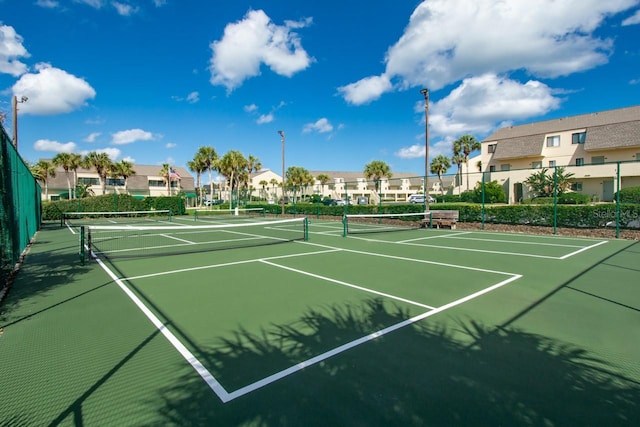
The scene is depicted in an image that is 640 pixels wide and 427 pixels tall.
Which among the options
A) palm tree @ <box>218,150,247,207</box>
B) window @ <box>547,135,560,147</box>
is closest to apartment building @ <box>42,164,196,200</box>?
palm tree @ <box>218,150,247,207</box>

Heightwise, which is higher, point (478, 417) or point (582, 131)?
point (582, 131)

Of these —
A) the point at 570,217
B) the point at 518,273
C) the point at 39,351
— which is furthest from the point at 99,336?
the point at 570,217

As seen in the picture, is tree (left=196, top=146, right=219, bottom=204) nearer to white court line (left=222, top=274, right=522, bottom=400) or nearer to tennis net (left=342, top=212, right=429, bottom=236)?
tennis net (left=342, top=212, right=429, bottom=236)

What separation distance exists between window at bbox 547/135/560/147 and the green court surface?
130 feet

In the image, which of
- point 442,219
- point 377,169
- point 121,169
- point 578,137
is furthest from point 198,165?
point 578,137

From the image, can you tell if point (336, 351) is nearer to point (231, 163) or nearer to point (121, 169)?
point (231, 163)

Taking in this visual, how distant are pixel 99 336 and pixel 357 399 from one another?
3468mm

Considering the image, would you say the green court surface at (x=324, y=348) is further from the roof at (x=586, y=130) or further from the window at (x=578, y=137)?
the window at (x=578, y=137)

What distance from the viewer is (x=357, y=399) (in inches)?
113

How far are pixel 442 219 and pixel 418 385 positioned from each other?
1637cm

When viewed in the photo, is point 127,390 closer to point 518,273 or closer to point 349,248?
point 518,273

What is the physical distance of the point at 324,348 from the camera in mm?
3805

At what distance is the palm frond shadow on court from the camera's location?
2623 millimetres

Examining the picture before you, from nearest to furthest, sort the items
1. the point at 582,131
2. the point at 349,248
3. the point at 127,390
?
the point at 127,390 < the point at 349,248 < the point at 582,131
